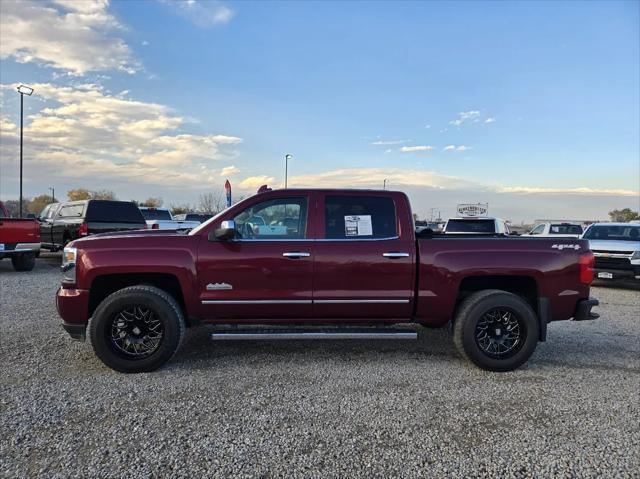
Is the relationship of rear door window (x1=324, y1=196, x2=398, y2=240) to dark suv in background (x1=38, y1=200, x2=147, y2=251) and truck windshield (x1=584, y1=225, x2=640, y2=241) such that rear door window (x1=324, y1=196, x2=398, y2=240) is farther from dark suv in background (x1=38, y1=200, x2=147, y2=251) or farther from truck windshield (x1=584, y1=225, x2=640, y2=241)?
dark suv in background (x1=38, y1=200, x2=147, y2=251)

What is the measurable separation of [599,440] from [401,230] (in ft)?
8.04

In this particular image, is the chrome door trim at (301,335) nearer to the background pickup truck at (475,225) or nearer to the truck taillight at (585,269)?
the truck taillight at (585,269)

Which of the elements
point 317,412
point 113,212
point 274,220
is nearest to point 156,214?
point 113,212

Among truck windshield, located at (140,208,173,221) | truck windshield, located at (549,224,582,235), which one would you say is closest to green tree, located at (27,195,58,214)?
truck windshield, located at (140,208,173,221)

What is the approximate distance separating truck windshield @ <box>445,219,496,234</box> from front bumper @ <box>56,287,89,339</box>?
9200 mm

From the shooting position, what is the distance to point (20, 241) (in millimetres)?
11375

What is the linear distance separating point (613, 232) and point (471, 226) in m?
3.55

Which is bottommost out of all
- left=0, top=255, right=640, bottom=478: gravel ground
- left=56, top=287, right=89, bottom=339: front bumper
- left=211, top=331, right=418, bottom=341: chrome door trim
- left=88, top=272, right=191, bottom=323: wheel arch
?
left=0, top=255, right=640, bottom=478: gravel ground

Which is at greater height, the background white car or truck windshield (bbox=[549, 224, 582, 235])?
truck windshield (bbox=[549, 224, 582, 235])

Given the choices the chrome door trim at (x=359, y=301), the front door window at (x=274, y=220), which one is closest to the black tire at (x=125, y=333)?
the front door window at (x=274, y=220)

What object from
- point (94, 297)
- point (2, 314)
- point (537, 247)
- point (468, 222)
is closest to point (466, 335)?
point (537, 247)

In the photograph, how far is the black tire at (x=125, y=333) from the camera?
177 inches

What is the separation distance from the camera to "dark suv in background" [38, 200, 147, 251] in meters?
12.6

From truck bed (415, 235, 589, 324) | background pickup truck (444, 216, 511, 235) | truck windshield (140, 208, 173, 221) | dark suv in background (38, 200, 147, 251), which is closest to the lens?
truck bed (415, 235, 589, 324)
